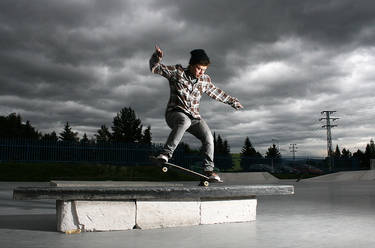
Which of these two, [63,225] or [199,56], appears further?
[199,56]

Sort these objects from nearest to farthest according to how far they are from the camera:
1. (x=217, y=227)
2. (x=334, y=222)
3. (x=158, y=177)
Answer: (x=217, y=227) → (x=334, y=222) → (x=158, y=177)

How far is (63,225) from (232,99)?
3.11m

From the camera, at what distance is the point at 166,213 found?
182 inches

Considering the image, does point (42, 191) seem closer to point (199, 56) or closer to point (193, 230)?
point (193, 230)

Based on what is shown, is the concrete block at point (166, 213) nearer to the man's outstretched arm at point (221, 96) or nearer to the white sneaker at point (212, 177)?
the white sneaker at point (212, 177)

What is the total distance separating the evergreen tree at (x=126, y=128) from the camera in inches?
2088

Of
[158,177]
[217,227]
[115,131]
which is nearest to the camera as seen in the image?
[217,227]

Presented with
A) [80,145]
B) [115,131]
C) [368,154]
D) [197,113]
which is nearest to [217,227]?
[197,113]

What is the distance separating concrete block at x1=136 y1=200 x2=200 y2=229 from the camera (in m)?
4.49

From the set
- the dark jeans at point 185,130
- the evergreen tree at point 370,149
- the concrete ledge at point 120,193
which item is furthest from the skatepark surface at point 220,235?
the evergreen tree at point 370,149

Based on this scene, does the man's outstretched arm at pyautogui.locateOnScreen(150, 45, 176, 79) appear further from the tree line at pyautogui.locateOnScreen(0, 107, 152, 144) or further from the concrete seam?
the tree line at pyautogui.locateOnScreen(0, 107, 152, 144)

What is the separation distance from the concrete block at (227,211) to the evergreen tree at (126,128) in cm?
4844

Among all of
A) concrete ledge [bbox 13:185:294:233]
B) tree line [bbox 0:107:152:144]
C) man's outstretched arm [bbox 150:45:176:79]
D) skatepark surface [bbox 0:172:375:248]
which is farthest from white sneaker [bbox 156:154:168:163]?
tree line [bbox 0:107:152:144]

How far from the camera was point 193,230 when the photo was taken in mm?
4348
